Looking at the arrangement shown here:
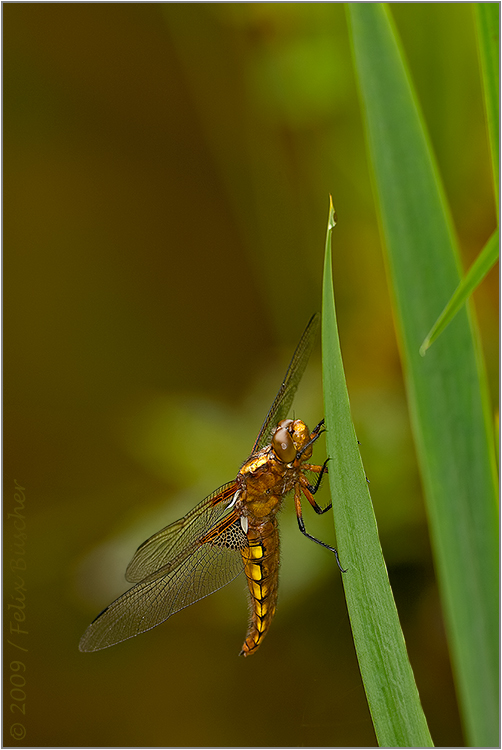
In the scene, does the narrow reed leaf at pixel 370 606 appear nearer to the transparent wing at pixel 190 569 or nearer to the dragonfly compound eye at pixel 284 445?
the dragonfly compound eye at pixel 284 445

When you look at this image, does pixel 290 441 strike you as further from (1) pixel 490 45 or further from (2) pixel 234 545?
(1) pixel 490 45

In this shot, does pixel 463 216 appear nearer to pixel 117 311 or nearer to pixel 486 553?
pixel 486 553

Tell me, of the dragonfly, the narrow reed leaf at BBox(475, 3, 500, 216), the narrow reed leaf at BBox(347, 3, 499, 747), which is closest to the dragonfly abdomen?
the dragonfly

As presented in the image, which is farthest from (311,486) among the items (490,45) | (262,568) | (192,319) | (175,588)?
(192,319)

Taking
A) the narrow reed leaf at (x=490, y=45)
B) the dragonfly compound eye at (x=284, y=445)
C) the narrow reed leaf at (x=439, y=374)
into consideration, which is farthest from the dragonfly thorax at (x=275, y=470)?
the narrow reed leaf at (x=490, y=45)

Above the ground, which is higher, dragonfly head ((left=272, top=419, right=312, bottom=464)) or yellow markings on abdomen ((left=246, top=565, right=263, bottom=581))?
dragonfly head ((left=272, top=419, right=312, bottom=464))

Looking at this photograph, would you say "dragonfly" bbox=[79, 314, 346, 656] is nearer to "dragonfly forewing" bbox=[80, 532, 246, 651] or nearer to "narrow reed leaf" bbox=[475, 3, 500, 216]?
"dragonfly forewing" bbox=[80, 532, 246, 651]

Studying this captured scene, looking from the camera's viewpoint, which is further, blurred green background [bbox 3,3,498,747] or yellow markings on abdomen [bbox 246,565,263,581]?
blurred green background [bbox 3,3,498,747]
